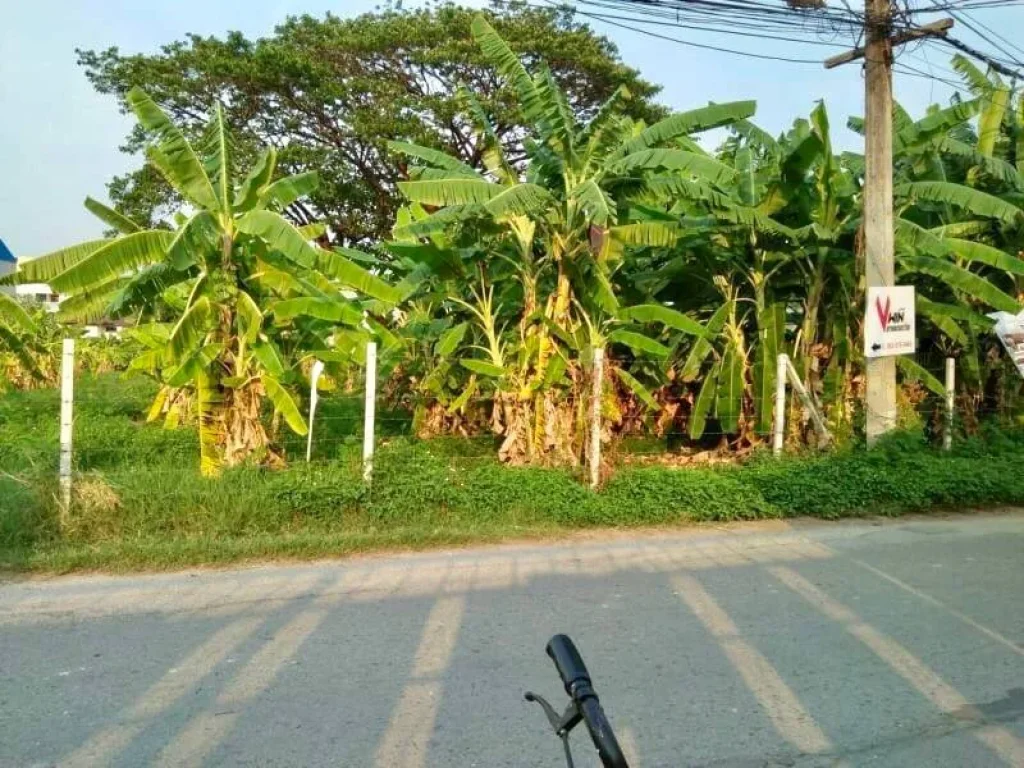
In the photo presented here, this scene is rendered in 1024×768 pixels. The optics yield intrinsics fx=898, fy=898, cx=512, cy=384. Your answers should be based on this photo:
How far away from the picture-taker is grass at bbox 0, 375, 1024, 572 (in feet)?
23.7

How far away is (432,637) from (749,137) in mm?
8738

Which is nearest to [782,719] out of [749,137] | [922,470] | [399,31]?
[922,470]

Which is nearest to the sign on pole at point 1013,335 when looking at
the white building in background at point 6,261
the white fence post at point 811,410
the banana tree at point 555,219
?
the white fence post at point 811,410

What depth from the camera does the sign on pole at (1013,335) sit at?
11016mm

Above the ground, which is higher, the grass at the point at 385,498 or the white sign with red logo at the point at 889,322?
the white sign with red logo at the point at 889,322

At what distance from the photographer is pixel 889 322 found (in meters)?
10.0

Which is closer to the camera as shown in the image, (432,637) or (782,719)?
(782,719)

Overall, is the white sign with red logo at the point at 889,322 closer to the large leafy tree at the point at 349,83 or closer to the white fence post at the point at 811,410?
the white fence post at the point at 811,410

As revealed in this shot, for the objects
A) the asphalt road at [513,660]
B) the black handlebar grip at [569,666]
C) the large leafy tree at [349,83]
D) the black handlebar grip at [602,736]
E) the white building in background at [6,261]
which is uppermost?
the large leafy tree at [349,83]

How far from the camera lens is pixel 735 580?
21.4ft

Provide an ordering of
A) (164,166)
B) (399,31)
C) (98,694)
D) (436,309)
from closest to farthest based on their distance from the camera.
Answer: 1. (98,694)
2. (164,166)
3. (436,309)
4. (399,31)

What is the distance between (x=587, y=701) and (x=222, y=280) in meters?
7.86

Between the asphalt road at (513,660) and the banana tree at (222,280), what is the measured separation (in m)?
2.45

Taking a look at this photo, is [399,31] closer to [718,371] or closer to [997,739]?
[718,371]
